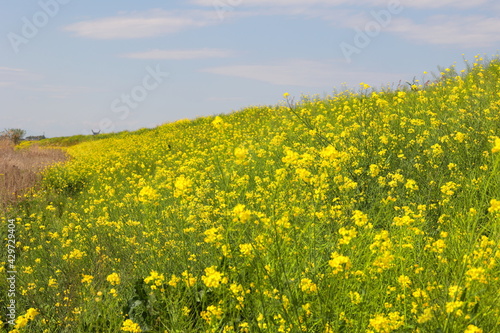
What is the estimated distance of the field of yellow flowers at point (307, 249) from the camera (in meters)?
2.36

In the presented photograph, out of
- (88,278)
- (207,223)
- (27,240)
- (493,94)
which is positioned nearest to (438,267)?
(207,223)

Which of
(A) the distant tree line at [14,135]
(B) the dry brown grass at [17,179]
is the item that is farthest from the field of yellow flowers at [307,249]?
(A) the distant tree line at [14,135]

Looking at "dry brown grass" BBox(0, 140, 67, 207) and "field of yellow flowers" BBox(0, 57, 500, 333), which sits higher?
"dry brown grass" BBox(0, 140, 67, 207)

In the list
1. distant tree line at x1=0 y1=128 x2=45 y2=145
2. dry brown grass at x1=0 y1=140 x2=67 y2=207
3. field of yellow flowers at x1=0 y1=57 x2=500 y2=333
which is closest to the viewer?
field of yellow flowers at x1=0 y1=57 x2=500 y2=333

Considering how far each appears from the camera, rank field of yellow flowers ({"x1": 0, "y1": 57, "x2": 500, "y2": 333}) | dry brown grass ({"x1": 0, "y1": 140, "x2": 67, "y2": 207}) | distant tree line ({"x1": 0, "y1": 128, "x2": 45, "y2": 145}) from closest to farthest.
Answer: field of yellow flowers ({"x1": 0, "y1": 57, "x2": 500, "y2": 333}), dry brown grass ({"x1": 0, "y1": 140, "x2": 67, "y2": 207}), distant tree line ({"x1": 0, "y1": 128, "x2": 45, "y2": 145})

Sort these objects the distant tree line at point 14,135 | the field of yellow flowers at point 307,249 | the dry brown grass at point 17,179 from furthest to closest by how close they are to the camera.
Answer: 1. the distant tree line at point 14,135
2. the dry brown grass at point 17,179
3. the field of yellow flowers at point 307,249

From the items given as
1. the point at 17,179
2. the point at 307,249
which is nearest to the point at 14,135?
the point at 17,179

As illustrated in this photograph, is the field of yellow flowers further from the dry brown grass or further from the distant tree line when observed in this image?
the distant tree line

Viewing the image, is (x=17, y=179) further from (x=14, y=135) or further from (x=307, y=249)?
(x=14, y=135)

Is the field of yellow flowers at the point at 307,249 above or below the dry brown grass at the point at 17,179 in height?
below

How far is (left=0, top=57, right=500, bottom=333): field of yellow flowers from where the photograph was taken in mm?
2363

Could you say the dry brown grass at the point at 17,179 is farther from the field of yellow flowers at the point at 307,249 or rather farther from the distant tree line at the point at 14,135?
the distant tree line at the point at 14,135

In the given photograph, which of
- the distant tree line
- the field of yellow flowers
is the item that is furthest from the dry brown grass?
the distant tree line

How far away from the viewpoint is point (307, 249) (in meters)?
3.16
